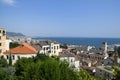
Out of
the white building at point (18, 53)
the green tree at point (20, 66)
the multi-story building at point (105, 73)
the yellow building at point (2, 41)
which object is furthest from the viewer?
the yellow building at point (2, 41)

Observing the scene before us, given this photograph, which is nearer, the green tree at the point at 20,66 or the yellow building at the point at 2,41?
the green tree at the point at 20,66

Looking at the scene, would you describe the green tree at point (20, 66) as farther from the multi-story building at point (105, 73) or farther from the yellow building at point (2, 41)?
the multi-story building at point (105, 73)

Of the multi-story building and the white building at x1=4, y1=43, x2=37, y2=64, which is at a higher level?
the white building at x1=4, y1=43, x2=37, y2=64

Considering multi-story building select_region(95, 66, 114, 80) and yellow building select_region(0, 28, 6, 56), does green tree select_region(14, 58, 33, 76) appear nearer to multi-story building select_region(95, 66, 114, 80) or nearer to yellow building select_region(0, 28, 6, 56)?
yellow building select_region(0, 28, 6, 56)

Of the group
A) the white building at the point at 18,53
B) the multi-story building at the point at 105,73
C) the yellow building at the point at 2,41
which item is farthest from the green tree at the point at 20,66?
the multi-story building at the point at 105,73

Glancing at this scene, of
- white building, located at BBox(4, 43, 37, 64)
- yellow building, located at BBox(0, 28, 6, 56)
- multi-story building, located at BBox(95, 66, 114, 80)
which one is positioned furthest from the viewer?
yellow building, located at BBox(0, 28, 6, 56)

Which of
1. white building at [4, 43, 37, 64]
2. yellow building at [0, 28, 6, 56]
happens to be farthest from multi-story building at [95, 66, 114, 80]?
yellow building at [0, 28, 6, 56]

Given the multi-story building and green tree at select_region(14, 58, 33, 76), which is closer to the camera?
green tree at select_region(14, 58, 33, 76)

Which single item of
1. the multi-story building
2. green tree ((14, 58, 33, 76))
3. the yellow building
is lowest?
the multi-story building

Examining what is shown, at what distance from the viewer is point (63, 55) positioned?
7419 cm

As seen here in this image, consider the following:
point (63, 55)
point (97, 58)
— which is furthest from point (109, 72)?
point (97, 58)

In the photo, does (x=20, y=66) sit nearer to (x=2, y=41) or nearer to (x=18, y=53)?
(x=18, y=53)

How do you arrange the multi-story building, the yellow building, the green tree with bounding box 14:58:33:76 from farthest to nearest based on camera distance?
the yellow building
the multi-story building
the green tree with bounding box 14:58:33:76

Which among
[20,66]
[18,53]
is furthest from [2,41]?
[20,66]
